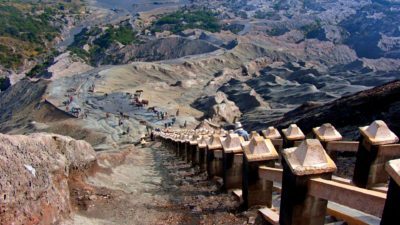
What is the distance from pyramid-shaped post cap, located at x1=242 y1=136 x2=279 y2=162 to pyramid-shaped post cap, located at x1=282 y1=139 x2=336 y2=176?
181 cm

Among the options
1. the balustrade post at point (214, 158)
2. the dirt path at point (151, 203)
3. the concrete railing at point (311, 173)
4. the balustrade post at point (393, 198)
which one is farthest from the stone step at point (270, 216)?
the balustrade post at point (214, 158)

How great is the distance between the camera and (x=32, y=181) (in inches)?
262

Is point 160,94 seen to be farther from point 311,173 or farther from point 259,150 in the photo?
point 311,173

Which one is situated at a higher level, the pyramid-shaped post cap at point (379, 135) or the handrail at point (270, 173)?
the pyramid-shaped post cap at point (379, 135)

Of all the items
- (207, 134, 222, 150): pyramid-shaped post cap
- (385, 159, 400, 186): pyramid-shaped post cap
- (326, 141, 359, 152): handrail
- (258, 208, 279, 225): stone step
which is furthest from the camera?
(207, 134, 222, 150): pyramid-shaped post cap

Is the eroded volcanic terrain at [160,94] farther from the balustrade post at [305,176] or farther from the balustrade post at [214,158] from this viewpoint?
the balustrade post at [305,176]

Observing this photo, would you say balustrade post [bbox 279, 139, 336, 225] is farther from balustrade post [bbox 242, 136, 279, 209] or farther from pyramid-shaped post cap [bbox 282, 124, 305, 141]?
pyramid-shaped post cap [bbox 282, 124, 305, 141]

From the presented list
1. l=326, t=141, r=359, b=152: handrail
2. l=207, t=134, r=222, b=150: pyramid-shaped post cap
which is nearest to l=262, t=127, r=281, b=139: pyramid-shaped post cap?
l=207, t=134, r=222, b=150: pyramid-shaped post cap

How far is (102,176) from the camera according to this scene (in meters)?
11.8

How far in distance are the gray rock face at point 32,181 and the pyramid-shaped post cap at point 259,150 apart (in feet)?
11.0

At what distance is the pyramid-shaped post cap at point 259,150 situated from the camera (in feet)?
23.0

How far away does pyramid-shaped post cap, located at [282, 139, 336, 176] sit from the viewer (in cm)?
504

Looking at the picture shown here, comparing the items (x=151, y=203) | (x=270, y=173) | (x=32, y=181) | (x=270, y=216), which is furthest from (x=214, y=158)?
(x=32, y=181)

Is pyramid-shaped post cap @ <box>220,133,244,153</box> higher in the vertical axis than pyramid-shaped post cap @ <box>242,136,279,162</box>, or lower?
lower
